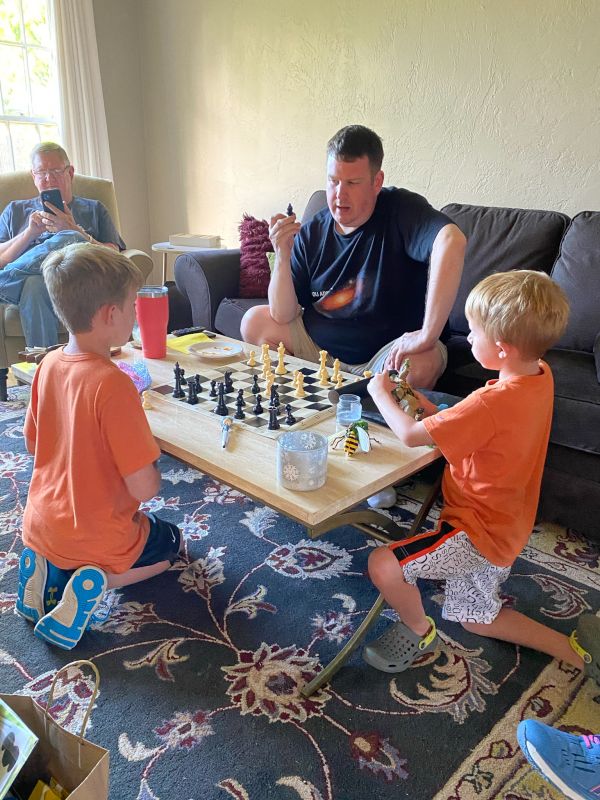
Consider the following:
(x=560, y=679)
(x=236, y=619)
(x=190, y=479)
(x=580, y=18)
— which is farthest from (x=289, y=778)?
(x=580, y=18)

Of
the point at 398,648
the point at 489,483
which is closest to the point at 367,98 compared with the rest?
the point at 489,483

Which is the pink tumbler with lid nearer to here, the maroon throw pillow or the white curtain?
the maroon throw pillow

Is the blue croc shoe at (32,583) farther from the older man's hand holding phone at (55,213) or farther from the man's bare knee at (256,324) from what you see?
the older man's hand holding phone at (55,213)

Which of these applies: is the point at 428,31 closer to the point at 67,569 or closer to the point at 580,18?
the point at 580,18

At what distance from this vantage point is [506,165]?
268 cm

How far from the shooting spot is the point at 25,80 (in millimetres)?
3775

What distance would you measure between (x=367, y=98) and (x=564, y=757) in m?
2.96

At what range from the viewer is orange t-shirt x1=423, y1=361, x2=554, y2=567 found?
1219mm

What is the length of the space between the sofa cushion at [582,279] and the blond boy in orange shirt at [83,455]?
1.63 metres

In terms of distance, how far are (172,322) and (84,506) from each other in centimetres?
A: 178

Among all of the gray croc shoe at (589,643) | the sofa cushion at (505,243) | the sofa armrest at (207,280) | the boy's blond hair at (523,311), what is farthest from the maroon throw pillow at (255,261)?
the gray croc shoe at (589,643)

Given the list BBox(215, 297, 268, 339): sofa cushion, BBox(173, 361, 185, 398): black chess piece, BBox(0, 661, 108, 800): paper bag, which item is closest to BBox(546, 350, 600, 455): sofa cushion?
BBox(173, 361, 185, 398): black chess piece

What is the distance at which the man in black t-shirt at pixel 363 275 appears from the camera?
191 cm

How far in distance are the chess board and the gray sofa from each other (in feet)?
1.84
